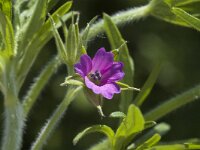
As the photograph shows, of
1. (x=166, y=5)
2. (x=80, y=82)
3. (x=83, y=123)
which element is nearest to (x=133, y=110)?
(x=80, y=82)

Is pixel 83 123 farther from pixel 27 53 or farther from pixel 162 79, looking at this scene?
pixel 27 53

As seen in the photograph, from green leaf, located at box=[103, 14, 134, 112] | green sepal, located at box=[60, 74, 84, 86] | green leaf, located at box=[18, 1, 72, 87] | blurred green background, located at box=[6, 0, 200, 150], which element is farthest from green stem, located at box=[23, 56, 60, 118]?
blurred green background, located at box=[6, 0, 200, 150]

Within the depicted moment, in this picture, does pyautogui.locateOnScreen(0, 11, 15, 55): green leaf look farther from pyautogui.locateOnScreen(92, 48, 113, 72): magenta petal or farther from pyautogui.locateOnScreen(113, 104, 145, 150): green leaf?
pyautogui.locateOnScreen(113, 104, 145, 150): green leaf

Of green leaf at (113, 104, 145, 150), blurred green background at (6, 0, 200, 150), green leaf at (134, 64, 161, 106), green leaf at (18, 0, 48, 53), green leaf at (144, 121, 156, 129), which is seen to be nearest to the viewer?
green leaf at (113, 104, 145, 150)

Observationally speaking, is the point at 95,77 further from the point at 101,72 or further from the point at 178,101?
the point at 178,101

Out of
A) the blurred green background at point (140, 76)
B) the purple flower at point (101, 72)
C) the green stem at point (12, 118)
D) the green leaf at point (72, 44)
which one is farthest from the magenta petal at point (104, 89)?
the blurred green background at point (140, 76)

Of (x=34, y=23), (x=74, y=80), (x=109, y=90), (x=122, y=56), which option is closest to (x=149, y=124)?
(x=109, y=90)
